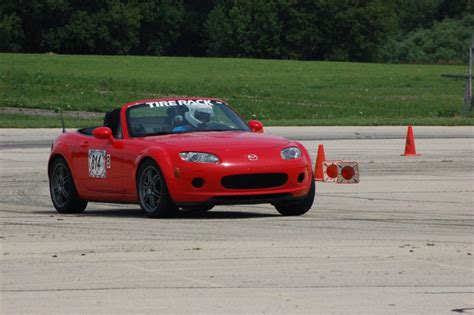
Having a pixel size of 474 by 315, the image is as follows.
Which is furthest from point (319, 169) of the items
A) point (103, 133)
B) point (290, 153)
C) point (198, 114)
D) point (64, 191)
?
point (290, 153)

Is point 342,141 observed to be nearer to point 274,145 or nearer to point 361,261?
point 274,145

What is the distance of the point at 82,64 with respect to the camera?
70188mm

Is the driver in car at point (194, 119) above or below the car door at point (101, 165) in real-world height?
above

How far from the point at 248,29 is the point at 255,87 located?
44.8m

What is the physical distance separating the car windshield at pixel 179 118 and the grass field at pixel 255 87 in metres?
21.1

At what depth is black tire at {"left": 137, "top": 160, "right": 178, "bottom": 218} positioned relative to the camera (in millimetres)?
13148

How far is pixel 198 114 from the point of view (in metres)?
14.4

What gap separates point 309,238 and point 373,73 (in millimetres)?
58158

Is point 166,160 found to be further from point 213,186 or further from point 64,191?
point 64,191

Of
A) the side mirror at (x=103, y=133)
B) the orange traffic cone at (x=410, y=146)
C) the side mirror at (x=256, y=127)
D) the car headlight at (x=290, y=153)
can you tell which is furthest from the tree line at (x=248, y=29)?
the car headlight at (x=290, y=153)

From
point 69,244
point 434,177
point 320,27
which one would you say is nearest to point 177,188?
point 69,244

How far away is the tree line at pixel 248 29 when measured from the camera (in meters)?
93.7

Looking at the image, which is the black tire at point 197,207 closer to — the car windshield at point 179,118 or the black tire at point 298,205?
the black tire at point 298,205

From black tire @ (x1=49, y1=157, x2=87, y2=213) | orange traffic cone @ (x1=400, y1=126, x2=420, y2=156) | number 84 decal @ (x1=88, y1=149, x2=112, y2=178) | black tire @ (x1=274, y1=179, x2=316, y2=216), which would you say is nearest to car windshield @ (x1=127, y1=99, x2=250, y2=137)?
number 84 decal @ (x1=88, y1=149, x2=112, y2=178)
